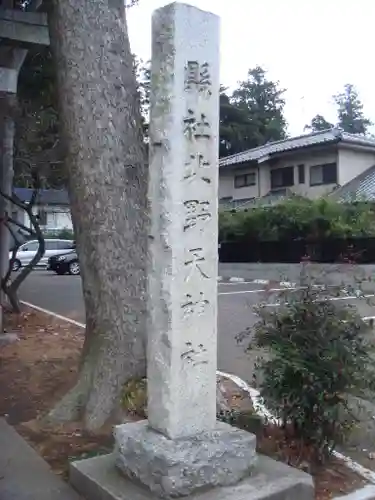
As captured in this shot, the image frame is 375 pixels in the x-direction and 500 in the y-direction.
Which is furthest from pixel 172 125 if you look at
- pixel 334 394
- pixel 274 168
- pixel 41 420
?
pixel 274 168

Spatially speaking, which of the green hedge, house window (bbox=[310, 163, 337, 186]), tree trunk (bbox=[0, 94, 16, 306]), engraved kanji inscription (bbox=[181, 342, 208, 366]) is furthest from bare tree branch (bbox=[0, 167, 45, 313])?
house window (bbox=[310, 163, 337, 186])

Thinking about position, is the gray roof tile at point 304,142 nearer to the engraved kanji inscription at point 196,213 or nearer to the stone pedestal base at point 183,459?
the engraved kanji inscription at point 196,213

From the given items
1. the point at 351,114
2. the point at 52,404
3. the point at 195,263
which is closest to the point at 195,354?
the point at 195,263

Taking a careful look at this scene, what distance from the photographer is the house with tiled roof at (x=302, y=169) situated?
27016 mm

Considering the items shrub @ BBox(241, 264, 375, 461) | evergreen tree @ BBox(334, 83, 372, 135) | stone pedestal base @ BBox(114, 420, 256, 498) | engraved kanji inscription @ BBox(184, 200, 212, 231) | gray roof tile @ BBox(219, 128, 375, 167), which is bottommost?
stone pedestal base @ BBox(114, 420, 256, 498)

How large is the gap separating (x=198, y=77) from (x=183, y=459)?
2298 millimetres

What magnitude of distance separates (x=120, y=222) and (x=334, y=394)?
2.41m

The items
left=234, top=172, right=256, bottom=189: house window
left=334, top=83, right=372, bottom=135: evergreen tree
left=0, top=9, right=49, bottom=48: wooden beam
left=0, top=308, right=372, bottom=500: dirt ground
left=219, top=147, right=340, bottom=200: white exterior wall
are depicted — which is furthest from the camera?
left=334, top=83, right=372, bottom=135: evergreen tree

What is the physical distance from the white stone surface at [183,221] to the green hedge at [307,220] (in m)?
16.9

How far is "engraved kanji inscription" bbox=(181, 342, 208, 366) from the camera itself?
342cm

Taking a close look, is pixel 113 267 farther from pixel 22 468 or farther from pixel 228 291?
pixel 228 291

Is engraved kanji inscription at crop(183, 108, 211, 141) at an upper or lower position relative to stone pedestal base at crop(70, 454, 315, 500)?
upper

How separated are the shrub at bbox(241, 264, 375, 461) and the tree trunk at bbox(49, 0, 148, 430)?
4.62ft

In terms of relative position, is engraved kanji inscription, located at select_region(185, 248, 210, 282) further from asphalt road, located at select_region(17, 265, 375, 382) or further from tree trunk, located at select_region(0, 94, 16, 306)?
tree trunk, located at select_region(0, 94, 16, 306)
